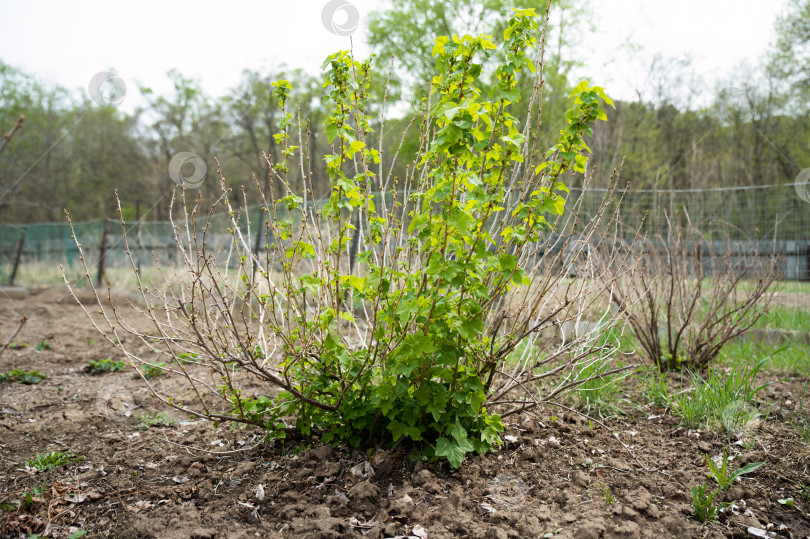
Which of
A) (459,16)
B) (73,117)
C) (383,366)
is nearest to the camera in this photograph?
(383,366)

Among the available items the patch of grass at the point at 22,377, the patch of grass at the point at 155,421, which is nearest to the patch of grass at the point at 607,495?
the patch of grass at the point at 155,421

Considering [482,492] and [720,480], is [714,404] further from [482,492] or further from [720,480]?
[482,492]

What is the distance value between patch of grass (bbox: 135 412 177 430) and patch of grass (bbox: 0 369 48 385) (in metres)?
1.58

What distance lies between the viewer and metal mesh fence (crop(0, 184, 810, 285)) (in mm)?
7461

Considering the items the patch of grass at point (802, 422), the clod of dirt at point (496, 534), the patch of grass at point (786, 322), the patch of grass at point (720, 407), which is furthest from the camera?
the patch of grass at point (786, 322)

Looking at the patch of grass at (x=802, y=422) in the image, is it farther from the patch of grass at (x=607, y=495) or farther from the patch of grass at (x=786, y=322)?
the patch of grass at (x=786, y=322)

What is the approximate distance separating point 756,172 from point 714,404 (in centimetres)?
1590

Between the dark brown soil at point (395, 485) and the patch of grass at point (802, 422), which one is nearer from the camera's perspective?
the dark brown soil at point (395, 485)

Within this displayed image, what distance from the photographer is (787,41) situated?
14445mm

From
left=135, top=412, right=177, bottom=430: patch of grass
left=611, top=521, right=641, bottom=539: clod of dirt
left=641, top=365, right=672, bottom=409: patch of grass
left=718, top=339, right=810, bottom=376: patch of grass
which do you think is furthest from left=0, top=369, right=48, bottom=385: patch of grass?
left=718, top=339, right=810, bottom=376: patch of grass

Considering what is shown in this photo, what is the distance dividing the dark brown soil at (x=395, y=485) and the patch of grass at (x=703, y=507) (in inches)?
1.4

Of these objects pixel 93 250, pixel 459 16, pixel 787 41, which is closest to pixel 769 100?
pixel 787 41

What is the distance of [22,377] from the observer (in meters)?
4.38

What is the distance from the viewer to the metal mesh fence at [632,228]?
746 cm
